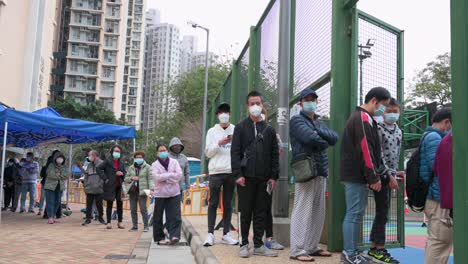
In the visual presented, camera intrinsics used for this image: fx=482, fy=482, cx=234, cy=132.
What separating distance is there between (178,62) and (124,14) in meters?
25.0

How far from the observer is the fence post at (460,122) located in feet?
8.39

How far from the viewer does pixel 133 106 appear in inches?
3967

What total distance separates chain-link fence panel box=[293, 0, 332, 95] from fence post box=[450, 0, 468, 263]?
340cm

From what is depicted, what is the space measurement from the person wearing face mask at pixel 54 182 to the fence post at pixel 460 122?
10.9 m

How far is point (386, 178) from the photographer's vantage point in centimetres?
495

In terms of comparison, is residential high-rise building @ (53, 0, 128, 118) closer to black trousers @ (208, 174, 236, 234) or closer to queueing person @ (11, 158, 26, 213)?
queueing person @ (11, 158, 26, 213)

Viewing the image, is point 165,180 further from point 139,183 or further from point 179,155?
point 139,183

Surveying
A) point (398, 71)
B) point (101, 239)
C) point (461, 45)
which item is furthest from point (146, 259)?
point (461, 45)

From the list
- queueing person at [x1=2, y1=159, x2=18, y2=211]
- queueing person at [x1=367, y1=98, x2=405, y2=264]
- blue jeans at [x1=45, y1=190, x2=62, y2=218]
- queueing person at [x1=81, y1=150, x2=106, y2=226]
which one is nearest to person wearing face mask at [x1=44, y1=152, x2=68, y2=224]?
blue jeans at [x1=45, y1=190, x2=62, y2=218]

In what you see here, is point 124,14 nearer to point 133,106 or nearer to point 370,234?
point 133,106

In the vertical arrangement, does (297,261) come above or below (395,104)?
below

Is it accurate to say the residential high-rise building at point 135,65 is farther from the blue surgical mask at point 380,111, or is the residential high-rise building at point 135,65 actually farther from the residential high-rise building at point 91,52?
the blue surgical mask at point 380,111

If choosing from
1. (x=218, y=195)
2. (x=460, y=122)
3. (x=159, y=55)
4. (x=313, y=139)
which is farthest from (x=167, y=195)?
(x=159, y=55)

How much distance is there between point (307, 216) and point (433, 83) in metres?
30.7
